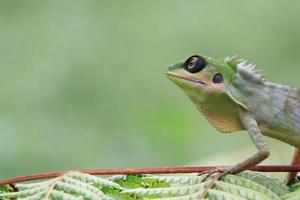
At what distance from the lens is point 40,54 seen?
8.71m

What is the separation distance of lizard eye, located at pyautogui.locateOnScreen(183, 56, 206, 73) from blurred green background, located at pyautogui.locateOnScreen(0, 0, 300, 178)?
1321 millimetres

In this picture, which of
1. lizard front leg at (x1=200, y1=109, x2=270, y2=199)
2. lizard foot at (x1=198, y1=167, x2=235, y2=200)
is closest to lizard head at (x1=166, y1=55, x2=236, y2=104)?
lizard front leg at (x1=200, y1=109, x2=270, y2=199)

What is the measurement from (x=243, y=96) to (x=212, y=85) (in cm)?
11

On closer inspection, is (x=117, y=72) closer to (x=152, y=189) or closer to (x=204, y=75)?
(x=204, y=75)

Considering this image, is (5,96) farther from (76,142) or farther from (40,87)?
(76,142)

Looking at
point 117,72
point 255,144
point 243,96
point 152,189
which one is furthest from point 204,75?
point 117,72

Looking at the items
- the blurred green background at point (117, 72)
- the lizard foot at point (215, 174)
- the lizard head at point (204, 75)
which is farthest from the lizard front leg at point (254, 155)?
the blurred green background at point (117, 72)

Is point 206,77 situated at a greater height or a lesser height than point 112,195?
greater

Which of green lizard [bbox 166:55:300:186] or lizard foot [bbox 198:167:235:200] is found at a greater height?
green lizard [bbox 166:55:300:186]

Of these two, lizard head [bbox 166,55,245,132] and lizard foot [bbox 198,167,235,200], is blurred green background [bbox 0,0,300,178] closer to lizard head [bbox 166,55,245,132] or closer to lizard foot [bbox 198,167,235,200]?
lizard head [bbox 166,55,245,132]

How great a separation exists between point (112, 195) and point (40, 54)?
6.29 meters

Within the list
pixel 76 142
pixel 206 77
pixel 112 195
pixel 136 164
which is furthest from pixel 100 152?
pixel 112 195

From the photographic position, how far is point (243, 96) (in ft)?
10.2

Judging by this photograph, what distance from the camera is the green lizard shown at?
10.1ft
